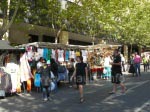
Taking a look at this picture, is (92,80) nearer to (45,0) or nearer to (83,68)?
(45,0)

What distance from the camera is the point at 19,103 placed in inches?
548

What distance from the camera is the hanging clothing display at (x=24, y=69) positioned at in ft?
55.3

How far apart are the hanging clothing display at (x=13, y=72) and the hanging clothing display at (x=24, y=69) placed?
365mm

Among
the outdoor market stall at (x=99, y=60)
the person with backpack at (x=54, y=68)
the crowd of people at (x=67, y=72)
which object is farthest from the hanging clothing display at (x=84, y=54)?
the person with backpack at (x=54, y=68)

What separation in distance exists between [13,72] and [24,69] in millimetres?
737

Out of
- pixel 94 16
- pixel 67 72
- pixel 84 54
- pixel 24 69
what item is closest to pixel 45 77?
pixel 24 69

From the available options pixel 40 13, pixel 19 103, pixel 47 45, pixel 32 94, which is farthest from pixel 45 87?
pixel 40 13

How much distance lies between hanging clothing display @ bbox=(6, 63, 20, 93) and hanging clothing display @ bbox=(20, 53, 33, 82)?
37 centimetres

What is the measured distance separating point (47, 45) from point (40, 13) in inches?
323

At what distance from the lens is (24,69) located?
1694 centimetres

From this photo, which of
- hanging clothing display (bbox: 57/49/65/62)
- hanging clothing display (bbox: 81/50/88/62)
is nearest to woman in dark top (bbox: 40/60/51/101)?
hanging clothing display (bbox: 57/49/65/62)

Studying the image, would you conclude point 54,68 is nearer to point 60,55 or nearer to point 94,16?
point 60,55

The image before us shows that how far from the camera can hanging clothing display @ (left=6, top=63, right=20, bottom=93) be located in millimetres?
16109

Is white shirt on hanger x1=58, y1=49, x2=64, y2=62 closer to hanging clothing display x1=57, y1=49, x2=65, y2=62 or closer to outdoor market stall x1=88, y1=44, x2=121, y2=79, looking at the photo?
hanging clothing display x1=57, y1=49, x2=65, y2=62
